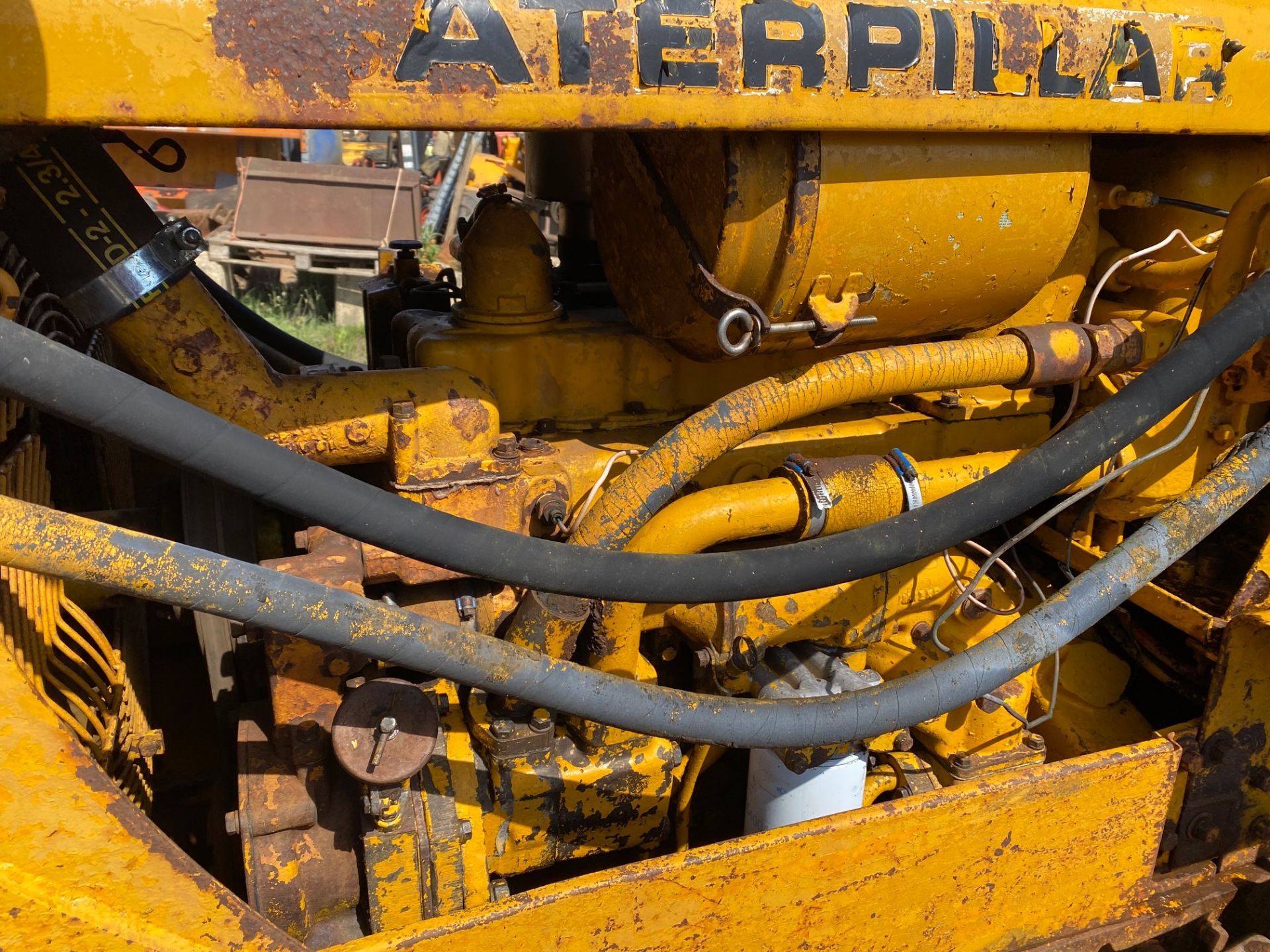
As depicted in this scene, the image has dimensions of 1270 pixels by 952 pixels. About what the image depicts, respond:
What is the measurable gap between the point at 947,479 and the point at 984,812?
591 mm

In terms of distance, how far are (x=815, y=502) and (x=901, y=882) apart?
25.3 inches

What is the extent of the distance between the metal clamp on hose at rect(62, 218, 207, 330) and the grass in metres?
5.33

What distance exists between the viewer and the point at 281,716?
4.83 ft

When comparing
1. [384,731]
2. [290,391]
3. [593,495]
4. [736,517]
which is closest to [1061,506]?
[736,517]

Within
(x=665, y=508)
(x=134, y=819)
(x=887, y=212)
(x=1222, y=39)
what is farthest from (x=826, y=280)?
(x=134, y=819)

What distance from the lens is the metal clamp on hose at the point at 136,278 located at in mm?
1336

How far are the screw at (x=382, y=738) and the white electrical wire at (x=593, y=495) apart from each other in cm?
42

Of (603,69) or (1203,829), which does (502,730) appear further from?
(1203,829)

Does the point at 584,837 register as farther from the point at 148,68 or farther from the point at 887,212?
the point at 148,68

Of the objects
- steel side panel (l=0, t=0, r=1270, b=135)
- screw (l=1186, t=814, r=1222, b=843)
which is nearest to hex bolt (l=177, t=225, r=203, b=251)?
steel side panel (l=0, t=0, r=1270, b=135)

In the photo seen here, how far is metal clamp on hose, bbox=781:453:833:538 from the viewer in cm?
166

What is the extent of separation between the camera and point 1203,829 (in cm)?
193

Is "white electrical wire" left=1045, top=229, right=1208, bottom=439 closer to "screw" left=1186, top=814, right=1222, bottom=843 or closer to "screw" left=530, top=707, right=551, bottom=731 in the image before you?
"screw" left=1186, top=814, right=1222, bottom=843

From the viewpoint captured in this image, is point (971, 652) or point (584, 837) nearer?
point (971, 652)
